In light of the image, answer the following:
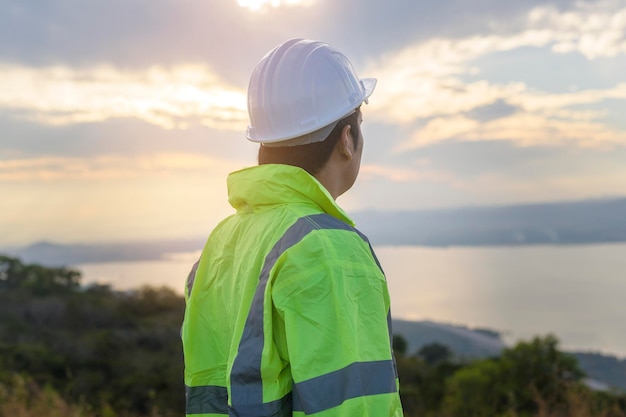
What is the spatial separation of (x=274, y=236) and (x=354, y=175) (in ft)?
1.31

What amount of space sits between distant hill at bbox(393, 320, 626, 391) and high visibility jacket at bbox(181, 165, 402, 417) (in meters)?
6.98

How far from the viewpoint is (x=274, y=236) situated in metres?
1.72

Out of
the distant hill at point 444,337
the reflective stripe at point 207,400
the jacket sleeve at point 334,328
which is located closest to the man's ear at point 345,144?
the jacket sleeve at point 334,328

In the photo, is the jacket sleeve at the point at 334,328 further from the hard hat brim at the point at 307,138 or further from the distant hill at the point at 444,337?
the distant hill at the point at 444,337

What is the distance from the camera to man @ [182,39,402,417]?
154 cm

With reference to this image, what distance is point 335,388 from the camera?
152cm

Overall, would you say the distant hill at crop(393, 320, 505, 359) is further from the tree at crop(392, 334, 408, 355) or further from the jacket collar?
the jacket collar

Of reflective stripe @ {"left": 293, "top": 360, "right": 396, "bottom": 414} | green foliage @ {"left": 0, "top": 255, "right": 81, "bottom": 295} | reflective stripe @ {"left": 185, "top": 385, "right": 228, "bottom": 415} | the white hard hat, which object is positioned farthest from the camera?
green foliage @ {"left": 0, "top": 255, "right": 81, "bottom": 295}

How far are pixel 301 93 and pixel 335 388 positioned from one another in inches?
34.8

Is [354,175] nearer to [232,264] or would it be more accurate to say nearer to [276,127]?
[276,127]

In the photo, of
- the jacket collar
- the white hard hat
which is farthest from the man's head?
the jacket collar

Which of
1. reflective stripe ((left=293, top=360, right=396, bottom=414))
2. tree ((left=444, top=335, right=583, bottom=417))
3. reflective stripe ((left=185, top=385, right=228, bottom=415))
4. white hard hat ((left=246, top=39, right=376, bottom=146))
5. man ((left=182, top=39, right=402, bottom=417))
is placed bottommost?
tree ((left=444, top=335, right=583, bottom=417))

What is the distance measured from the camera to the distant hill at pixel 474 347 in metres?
8.14

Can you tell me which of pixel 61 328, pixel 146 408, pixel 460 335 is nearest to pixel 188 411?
pixel 146 408
